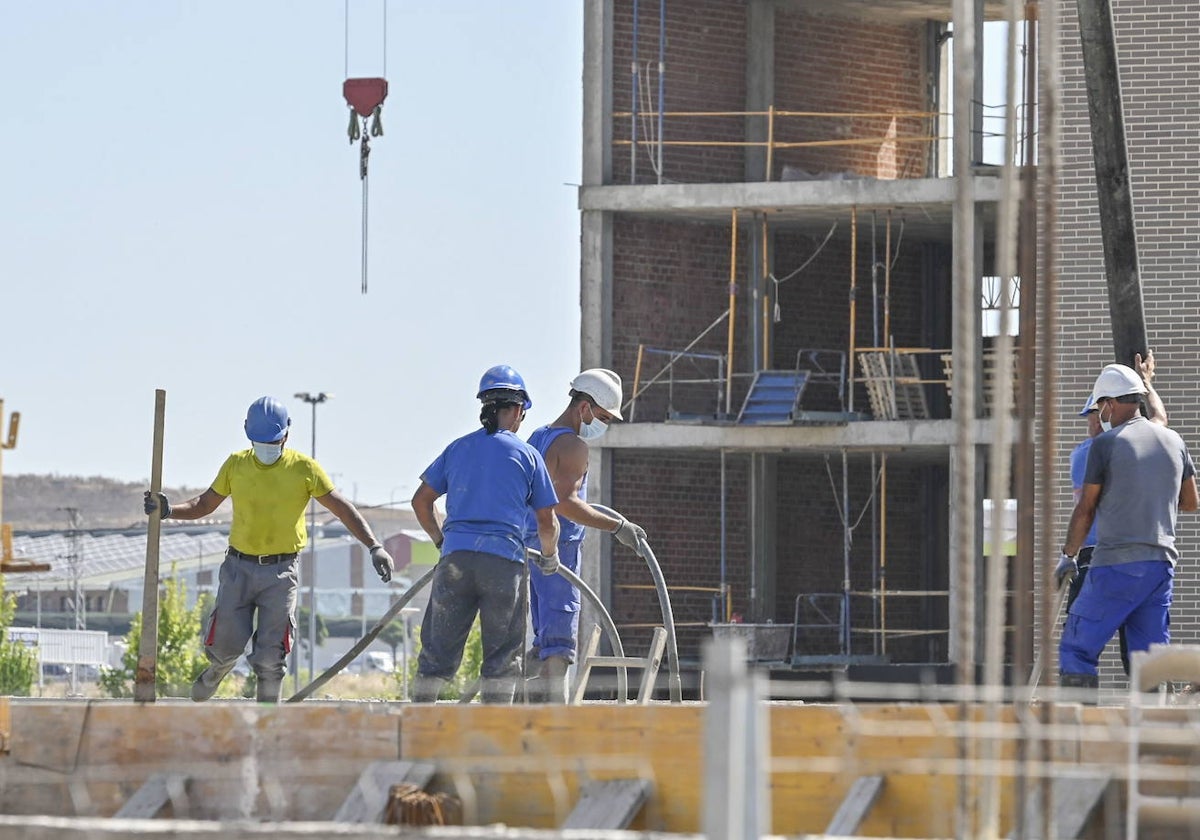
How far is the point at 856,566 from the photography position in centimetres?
3145

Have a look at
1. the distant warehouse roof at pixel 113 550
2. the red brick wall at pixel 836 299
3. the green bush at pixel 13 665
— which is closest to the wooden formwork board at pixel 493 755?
the red brick wall at pixel 836 299

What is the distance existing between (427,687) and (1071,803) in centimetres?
384

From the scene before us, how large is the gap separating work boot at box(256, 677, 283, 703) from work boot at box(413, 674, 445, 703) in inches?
52.3

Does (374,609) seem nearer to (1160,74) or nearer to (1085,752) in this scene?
(1160,74)

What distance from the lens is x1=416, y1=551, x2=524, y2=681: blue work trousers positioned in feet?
34.5

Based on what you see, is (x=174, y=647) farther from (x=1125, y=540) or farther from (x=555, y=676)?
(x=1125, y=540)

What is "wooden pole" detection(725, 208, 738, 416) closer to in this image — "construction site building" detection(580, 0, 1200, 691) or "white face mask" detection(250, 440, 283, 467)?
"construction site building" detection(580, 0, 1200, 691)

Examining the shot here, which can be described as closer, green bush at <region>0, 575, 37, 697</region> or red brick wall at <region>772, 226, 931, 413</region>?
red brick wall at <region>772, 226, 931, 413</region>

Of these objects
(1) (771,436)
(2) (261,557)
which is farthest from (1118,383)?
(1) (771,436)

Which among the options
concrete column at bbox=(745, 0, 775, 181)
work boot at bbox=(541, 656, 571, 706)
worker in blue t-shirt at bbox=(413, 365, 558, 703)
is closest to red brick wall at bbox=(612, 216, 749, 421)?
concrete column at bbox=(745, 0, 775, 181)

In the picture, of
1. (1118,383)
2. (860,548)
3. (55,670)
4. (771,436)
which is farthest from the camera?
(55,670)

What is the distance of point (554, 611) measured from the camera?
39.7ft

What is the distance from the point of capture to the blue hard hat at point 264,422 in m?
11.6

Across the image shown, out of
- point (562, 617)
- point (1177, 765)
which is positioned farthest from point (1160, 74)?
point (1177, 765)
